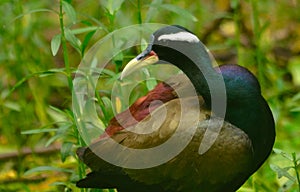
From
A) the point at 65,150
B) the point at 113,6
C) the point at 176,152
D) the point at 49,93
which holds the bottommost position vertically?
the point at 49,93

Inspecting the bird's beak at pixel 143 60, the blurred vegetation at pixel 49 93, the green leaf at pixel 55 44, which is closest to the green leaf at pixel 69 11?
the green leaf at pixel 55 44

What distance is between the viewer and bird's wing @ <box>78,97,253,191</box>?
3.13 m

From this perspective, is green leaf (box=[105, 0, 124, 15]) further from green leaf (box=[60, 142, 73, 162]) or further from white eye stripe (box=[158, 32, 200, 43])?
green leaf (box=[60, 142, 73, 162])

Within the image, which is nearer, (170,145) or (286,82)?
(170,145)

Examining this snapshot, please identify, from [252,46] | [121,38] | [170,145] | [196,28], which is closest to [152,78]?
[121,38]

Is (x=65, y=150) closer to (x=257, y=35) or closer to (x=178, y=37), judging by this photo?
(x=178, y=37)

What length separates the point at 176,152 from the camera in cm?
318

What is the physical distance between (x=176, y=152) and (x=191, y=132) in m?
0.11

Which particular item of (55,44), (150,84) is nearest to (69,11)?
(55,44)

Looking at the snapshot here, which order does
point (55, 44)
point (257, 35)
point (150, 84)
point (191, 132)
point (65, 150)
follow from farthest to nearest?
point (257, 35), point (150, 84), point (65, 150), point (55, 44), point (191, 132)

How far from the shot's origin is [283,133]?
15.9ft

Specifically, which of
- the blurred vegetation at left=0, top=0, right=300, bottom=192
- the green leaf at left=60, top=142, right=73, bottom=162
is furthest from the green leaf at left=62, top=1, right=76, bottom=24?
the green leaf at left=60, top=142, right=73, bottom=162

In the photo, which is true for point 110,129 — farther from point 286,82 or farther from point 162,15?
point 286,82

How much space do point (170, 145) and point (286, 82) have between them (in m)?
2.89
